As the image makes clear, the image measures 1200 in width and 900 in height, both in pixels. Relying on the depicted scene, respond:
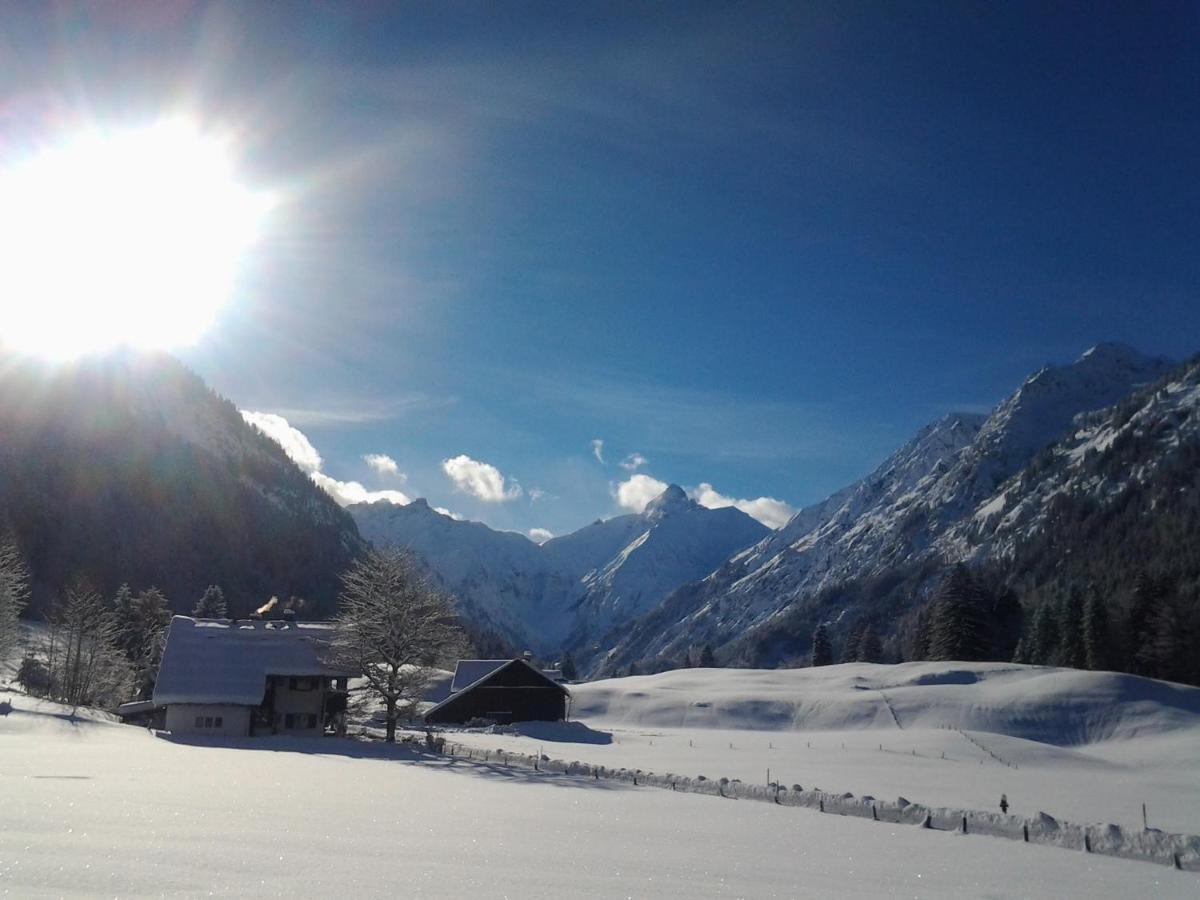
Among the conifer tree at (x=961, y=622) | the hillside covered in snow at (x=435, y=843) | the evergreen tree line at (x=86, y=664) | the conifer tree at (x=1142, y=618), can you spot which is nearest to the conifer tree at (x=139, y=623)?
the evergreen tree line at (x=86, y=664)

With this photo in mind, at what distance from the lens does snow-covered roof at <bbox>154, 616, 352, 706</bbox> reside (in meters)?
46.5

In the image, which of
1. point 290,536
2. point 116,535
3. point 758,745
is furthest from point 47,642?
point 290,536

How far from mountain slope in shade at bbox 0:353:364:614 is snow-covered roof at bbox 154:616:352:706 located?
100 meters

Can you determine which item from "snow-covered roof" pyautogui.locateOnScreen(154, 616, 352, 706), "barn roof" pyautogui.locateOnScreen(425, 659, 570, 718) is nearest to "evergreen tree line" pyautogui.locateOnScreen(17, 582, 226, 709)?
"snow-covered roof" pyautogui.locateOnScreen(154, 616, 352, 706)

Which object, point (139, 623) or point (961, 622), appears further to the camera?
point (961, 622)

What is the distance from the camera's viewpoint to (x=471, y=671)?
230 feet

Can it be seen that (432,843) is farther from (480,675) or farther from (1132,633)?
(1132,633)

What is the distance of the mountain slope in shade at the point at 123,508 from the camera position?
148625mm

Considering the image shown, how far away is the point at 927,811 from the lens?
24.0 meters

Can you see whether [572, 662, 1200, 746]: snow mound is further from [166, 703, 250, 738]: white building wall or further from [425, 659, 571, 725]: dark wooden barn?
[166, 703, 250, 738]: white building wall

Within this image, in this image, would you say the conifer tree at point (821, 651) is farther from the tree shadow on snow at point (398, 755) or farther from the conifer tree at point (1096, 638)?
the tree shadow on snow at point (398, 755)

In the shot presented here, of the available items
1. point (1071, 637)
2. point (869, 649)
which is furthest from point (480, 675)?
point (869, 649)

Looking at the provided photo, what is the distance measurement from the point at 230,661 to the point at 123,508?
5648 inches

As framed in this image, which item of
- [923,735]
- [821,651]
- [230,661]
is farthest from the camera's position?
[821,651]
